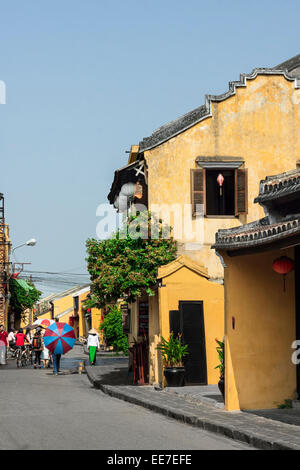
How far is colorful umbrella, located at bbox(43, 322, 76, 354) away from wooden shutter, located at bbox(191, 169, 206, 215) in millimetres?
6830

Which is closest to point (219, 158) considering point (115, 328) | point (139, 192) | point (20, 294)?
point (139, 192)

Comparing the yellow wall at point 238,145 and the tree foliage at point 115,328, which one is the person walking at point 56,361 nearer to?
the yellow wall at point 238,145

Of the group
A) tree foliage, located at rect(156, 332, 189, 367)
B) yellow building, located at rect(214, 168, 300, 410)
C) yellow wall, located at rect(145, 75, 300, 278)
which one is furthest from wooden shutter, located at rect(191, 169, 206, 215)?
yellow building, located at rect(214, 168, 300, 410)

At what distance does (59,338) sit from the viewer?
94.3 ft

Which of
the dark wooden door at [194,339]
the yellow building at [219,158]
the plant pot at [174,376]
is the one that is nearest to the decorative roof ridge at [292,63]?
the yellow building at [219,158]

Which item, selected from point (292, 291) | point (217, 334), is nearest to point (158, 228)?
point (217, 334)

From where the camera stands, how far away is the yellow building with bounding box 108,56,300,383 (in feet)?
85.3

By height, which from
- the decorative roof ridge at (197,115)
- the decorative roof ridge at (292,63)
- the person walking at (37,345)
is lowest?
the person walking at (37,345)

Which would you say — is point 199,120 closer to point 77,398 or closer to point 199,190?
point 199,190

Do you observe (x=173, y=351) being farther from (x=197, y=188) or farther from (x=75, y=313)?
(x=75, y=313)

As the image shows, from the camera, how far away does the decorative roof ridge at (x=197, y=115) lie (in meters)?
26.1

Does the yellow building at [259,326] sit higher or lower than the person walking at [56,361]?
higher

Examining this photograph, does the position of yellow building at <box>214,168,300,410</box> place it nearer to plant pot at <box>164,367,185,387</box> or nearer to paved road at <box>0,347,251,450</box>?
paved road at <box>0,347,251,450</box>

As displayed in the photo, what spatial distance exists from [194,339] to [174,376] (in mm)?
1286
